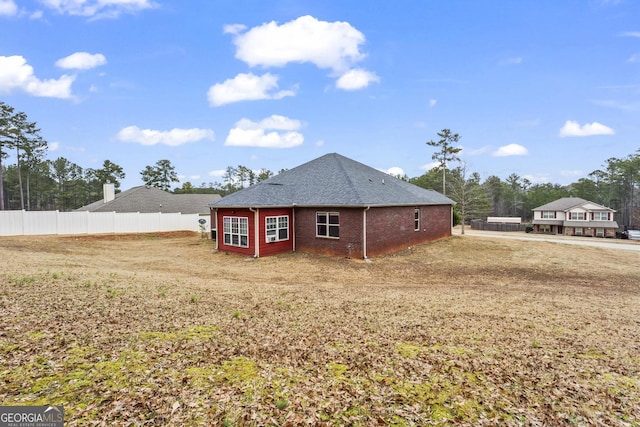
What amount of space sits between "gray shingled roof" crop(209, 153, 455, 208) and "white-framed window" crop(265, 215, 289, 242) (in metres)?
0.87

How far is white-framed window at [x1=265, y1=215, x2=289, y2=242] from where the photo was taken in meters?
17.0

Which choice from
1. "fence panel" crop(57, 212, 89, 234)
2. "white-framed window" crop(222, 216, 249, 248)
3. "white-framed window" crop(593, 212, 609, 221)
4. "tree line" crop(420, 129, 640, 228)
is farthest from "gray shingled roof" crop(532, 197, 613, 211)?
"fence panel" crop(57, 212, 89, 234)

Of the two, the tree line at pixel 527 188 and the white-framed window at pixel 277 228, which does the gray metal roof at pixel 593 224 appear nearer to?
the tree line at pixel 527 188

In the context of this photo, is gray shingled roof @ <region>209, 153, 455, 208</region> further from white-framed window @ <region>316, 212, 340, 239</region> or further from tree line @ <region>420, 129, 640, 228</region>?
tree line @ <region>420, 129, 640, 228</region>

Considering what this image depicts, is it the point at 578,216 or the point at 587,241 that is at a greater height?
the point at 578,216

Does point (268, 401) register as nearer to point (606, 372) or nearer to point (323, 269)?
point (606, 372)

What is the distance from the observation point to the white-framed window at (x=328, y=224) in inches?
655

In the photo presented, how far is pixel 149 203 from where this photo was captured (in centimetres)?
3322

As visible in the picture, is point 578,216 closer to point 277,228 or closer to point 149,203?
point 277,228

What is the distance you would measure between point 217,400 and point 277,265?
Result: 11.6 m

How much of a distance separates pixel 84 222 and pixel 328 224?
2037 cm

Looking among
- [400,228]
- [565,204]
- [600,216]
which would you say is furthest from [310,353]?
[565,204]

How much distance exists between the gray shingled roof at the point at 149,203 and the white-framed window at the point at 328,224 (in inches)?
650

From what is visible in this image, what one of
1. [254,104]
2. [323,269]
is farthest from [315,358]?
[254,104]
